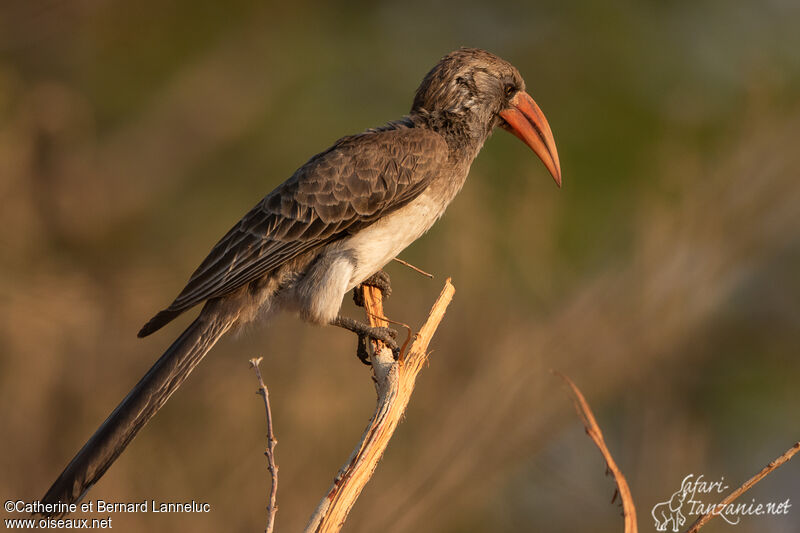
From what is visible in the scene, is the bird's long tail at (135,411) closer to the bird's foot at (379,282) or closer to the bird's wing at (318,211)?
the bird's wing at (318,211)

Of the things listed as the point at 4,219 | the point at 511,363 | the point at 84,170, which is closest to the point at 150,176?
the point at 84,170

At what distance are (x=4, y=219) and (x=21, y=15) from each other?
580 centimetres

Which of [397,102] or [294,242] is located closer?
[294,242]

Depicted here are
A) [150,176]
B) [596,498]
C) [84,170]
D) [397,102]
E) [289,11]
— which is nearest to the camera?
[596,498]

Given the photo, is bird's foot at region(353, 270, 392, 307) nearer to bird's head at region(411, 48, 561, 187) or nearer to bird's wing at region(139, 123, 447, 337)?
bird's wing at region(139, 123, 447, 337)

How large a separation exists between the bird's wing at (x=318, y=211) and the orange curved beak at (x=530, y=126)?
2.32 ft

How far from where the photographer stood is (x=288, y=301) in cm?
471

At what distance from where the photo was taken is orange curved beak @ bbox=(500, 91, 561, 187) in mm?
5160

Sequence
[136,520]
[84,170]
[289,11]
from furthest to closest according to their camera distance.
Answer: [289,11]
[84,170]
[136,520]

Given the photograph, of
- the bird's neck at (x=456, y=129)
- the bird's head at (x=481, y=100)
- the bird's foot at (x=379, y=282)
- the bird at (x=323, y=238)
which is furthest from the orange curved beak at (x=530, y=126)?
the bird's foot at (x=379, y=282)

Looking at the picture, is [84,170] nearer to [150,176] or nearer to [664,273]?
[150,176]

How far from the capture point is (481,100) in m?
5.02

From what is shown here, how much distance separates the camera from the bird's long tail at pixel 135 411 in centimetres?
388

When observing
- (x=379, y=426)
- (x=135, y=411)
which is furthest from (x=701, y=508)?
(x=135, y=411)
